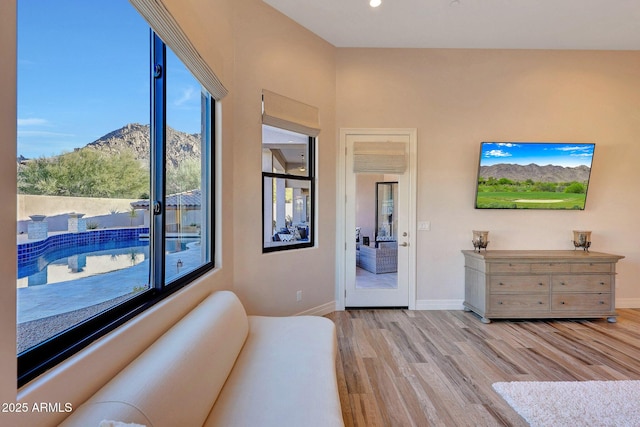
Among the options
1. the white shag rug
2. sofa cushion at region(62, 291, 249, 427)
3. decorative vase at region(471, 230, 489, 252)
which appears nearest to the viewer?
sofa cushion at region(62, 291, 249, 427)

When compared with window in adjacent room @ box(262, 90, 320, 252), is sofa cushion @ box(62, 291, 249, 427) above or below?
below

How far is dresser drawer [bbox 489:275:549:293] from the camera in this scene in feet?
12.1

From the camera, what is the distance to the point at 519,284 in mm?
3697

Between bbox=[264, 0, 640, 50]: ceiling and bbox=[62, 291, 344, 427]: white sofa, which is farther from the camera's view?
bbox=[264, 0, 640, 50]: ceiling

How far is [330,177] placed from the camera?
398 centimetres

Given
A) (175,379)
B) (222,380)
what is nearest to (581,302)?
(222,380)

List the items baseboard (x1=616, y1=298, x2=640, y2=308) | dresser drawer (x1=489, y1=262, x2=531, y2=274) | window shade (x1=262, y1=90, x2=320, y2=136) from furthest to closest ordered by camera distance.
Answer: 1. baseboard (x1=616, y1=298, x2=640, y2=308)
2. dresser drawer (x1=489, y1=262, x2=531, y2=274)
3. window shade (x1=262, y1=90, x2=320, y2=136)

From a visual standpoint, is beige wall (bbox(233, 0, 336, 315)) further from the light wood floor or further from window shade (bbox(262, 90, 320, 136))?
the light wood floor

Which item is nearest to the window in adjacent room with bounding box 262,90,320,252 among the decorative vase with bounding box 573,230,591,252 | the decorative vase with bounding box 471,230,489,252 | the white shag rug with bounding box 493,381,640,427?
the decorative vase with bounding box 471,230,489,252

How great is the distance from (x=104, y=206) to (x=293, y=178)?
2341 millimetres

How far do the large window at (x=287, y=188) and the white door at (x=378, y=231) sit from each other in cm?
59

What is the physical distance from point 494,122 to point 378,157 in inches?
63.2

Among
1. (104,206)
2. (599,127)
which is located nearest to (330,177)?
(104,206)

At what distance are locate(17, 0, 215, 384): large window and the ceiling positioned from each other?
2.13 m
